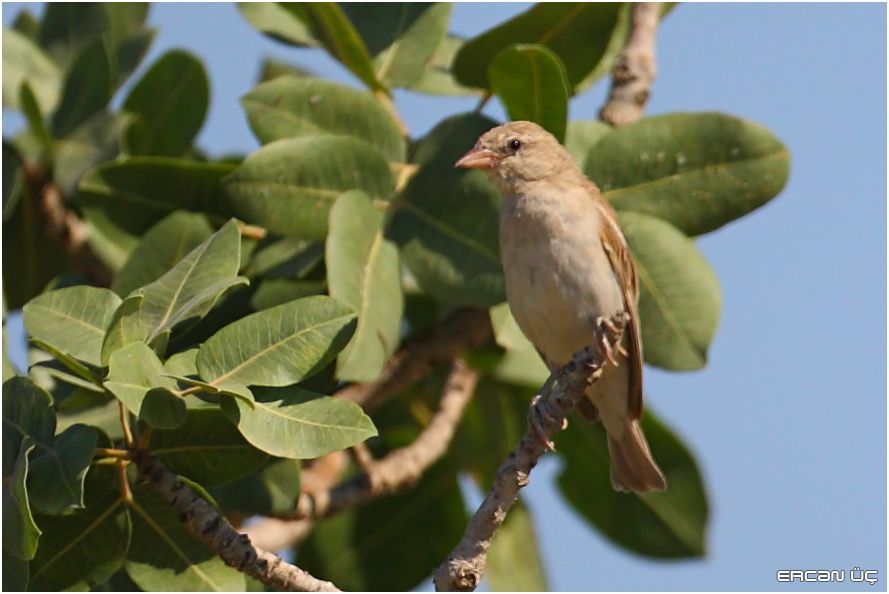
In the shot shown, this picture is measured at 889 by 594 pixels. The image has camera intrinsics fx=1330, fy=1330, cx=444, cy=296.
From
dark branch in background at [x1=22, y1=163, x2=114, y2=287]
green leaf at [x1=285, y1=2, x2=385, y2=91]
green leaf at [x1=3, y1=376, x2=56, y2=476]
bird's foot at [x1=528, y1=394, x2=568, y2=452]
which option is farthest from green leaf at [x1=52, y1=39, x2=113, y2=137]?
bird's foot at [x1=528, y1=394, x2=568, y2=452]

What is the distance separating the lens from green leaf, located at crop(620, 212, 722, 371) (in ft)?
13.1

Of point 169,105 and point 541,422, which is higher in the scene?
point 169,105

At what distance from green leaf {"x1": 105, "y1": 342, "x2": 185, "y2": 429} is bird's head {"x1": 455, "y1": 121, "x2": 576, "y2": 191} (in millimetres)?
1462

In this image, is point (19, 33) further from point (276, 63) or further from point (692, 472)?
point (692, 472)

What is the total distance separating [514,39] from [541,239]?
28.0 inches

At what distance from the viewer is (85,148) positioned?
15.7 ft

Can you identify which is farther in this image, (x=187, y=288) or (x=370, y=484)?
(x=370, y=484)

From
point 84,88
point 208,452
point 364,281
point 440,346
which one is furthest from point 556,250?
point 84,88

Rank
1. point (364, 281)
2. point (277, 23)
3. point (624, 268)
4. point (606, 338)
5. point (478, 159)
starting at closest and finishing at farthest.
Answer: point (606, 338)
point (364, 281)
point (624, 268)
point (478, 159)
point (277, 23)

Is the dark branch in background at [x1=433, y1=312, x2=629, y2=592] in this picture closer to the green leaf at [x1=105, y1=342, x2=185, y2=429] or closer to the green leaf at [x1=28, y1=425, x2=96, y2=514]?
the green leaf at [x1=105, y1=342, x2=185, y2=429]

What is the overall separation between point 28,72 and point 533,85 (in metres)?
2.17

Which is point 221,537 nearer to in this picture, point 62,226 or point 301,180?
point 301,180

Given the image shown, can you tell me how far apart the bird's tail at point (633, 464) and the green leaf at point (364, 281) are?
1143mm

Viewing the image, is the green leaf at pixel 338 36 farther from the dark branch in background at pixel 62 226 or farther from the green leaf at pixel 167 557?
the green leaf at pixel 167 557
